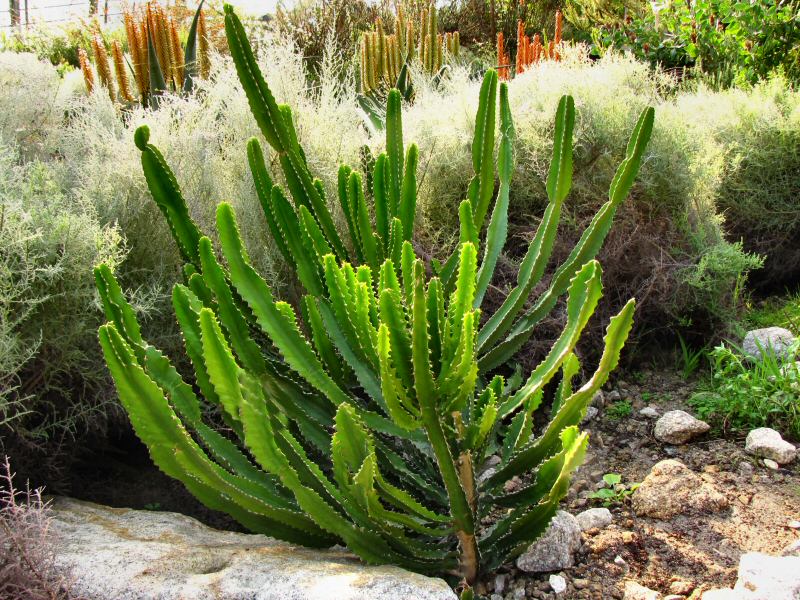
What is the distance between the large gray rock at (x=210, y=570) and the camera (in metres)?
1.47

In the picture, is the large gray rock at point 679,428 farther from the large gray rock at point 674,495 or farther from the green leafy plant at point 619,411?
the large gray rock at point 674,495

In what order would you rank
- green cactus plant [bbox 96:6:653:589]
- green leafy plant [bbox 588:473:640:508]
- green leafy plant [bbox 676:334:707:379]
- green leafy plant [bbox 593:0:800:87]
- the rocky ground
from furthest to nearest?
green leafy plant [bbox 593:0:800:87] → green leafy plant [bbox 676:334:707:379] → green leafy plant [bbox 588:473:640:508] → the rocky ground → green cactus plant [bbox 96:6:653:589]

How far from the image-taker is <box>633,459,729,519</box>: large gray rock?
6.72 ft

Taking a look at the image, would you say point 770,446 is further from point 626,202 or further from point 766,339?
point 626,202

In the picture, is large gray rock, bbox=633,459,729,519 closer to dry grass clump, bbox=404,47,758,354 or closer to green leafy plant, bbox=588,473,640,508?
green leafy plant, bbox=588,473,640,508

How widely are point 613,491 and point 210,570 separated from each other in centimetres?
125

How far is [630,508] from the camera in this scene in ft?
6.99

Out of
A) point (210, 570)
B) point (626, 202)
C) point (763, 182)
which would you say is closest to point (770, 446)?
point (626, 202)

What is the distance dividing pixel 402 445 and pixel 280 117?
3.24ft

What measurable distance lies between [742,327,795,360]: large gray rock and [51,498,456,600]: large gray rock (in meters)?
2.09

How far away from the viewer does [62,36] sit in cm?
1298

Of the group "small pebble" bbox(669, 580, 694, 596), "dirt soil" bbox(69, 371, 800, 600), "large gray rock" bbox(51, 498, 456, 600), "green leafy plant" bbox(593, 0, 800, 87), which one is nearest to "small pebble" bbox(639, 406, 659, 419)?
"dirt soil" bbox(69, 371, 800, 600)

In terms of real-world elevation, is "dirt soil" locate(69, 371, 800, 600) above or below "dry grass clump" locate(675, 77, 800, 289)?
below

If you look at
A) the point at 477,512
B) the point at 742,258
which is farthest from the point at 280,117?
the point at 742,258
